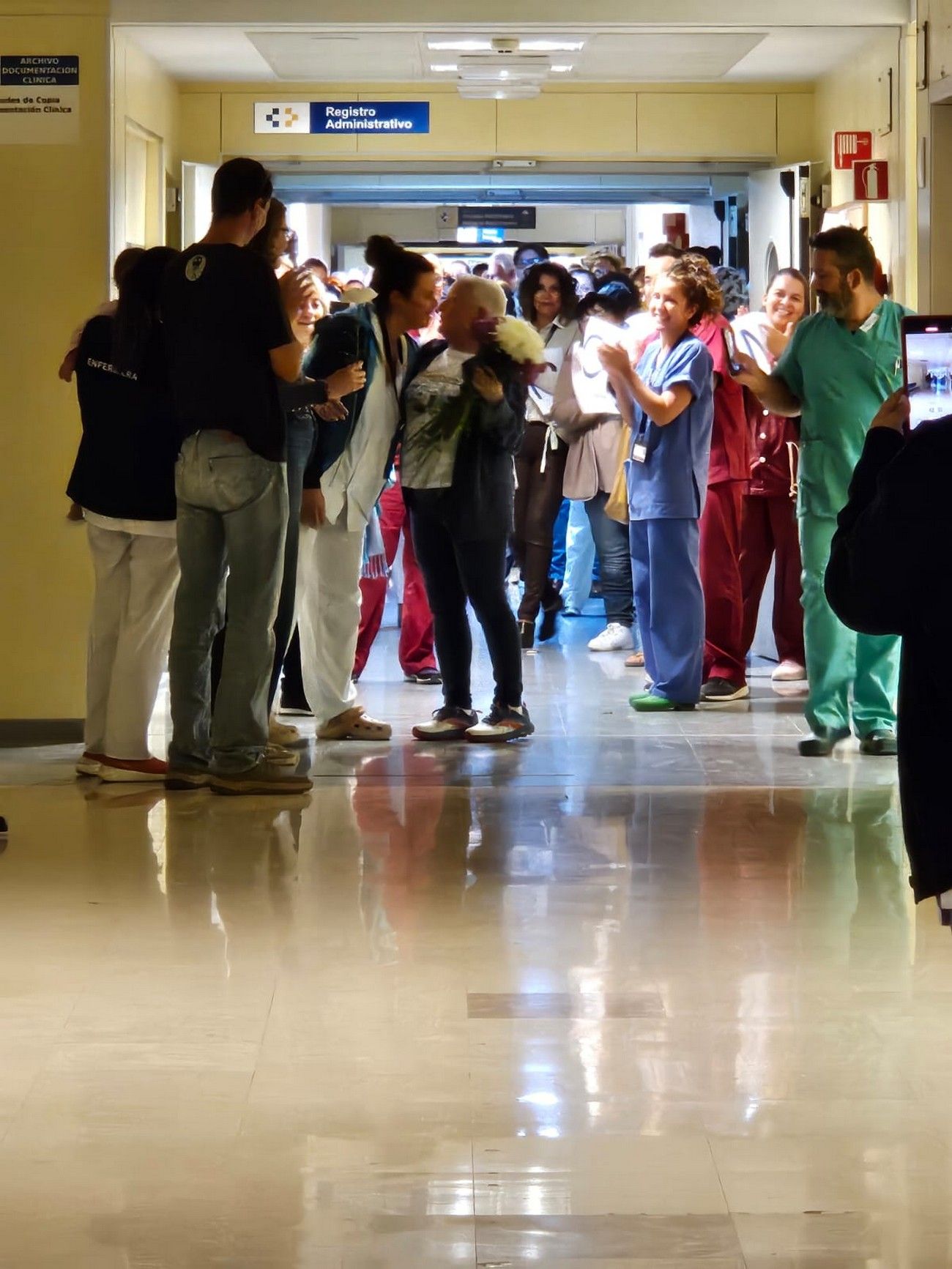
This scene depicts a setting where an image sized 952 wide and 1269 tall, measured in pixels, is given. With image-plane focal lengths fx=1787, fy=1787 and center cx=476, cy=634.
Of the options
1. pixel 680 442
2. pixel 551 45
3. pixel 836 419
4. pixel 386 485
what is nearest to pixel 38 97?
pixel 386 485

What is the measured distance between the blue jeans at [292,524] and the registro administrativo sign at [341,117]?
393 centimetres

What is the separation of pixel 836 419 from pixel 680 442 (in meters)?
0.81

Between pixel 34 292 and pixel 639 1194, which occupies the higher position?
pixel 34 292

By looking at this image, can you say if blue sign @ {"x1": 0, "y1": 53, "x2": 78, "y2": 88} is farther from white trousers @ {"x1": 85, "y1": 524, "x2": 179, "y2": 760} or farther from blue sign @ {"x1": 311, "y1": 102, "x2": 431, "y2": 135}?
blue sign @ {"x1": 311, "y1": 102, "x2": 431, "y2": 135}

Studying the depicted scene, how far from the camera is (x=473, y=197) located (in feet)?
36.4

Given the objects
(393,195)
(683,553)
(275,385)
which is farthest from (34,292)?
(393,195)

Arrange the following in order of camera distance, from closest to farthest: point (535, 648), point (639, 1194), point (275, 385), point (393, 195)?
point (639, 1194), point (275, 385), point (535, 648), point (393, 195)

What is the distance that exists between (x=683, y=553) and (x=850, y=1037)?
346cm

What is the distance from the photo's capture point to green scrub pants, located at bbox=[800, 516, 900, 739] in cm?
577

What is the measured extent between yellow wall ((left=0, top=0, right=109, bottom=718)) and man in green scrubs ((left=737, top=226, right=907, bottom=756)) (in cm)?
225

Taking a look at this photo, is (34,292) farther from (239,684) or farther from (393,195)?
(393,195)

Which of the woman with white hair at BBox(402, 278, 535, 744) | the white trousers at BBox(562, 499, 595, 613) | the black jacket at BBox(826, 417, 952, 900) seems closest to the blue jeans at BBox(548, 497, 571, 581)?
the white trousers at BBox(562, 499, 595, 613)

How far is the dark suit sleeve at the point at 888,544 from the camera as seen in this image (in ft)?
7.14

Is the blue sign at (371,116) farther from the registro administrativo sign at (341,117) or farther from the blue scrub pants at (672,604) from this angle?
the blue scrub pants at (672,604)
